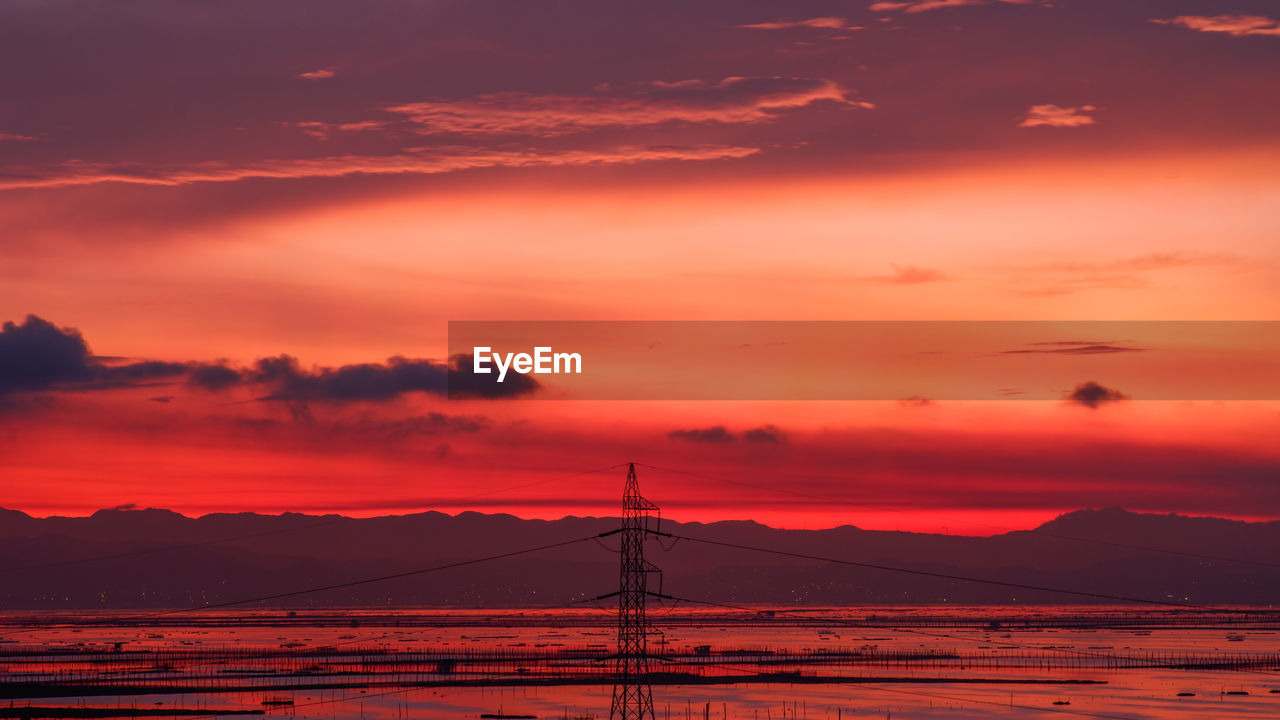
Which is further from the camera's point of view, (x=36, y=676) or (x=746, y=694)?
(x=36, y=676)

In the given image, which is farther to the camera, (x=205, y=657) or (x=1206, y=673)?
(x=205, y=657)

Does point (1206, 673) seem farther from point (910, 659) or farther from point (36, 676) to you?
point (36, 676)

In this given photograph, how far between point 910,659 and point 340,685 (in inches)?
3394

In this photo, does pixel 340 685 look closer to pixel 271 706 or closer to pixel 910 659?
pixel 271 706

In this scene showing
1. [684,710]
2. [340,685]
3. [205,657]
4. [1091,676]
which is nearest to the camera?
A: [684,710]

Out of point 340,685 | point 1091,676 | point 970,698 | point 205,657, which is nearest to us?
point 970,698

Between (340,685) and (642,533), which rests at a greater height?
(642,533)

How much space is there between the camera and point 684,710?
118 meters

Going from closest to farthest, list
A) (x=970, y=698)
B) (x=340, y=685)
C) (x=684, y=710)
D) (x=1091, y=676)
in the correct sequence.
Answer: (x=684, y=710) → (x=970, y=698) → (x=340, y=685) → (x=1091, y=676)

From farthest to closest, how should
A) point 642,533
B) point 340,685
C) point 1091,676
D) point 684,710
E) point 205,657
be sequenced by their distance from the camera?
point 205,657
point 1091,676
point 340,685
point 684,710
point 642,533

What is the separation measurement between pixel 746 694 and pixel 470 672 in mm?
42433

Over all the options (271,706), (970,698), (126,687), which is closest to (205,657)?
(126,687)

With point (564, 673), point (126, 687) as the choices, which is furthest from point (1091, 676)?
point (126, 687)

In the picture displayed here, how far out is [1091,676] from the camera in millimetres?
160000
